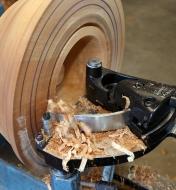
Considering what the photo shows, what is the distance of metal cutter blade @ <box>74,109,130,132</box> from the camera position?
758 mm

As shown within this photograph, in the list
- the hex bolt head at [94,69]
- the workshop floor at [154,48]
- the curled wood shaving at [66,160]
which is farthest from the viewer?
the workshop floor at [154,48]

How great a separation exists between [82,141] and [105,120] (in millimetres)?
68

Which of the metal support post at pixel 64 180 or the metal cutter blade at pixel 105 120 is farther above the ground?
the metal cutter blade at pixel 105 120

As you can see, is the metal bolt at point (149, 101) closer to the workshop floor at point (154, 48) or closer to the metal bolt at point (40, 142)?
the metal bolt at point (40, 142)

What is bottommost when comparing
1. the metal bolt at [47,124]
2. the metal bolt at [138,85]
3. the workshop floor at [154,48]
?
the workshop floor at [154,48]

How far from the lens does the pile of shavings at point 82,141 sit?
72 centimetres

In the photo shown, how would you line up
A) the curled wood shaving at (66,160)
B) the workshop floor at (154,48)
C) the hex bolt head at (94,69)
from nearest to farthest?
the curled wood shaving at (66,160) → the hex bolt head at (94,69) → the workshop floor at (154,48)

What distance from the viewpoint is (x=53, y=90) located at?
835 millimetres

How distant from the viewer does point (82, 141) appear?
0.75 meters

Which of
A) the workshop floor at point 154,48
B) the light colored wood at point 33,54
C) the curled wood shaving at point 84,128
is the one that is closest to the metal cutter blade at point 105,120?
the curled wood shaving at point 84,128

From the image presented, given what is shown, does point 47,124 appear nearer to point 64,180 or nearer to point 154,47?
point 64,180

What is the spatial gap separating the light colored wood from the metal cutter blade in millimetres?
111

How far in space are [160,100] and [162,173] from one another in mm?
854

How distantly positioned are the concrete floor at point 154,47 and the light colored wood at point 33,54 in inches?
33.2
